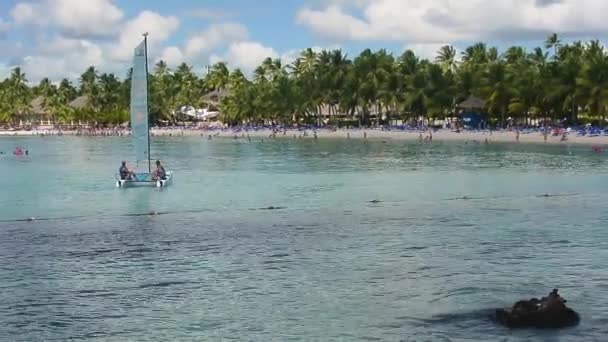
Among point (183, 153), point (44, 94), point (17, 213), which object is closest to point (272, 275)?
point (17, 213)

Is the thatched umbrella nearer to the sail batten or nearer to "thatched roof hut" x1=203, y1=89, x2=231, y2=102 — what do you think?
"thatched roof hut" x1=203, y1=89, x2=231, y2=102

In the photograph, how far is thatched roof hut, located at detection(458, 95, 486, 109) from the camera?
115125 millimetres

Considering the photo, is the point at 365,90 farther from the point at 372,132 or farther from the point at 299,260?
the point at 299,260

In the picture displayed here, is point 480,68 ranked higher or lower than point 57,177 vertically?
higher

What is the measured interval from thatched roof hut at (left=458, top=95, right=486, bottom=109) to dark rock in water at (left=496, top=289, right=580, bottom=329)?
330ft

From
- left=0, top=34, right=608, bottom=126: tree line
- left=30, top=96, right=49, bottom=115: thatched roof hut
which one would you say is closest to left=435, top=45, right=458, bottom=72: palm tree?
left=0, top=34, right=608, bottom=126: tree line

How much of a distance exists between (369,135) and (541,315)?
107110 millimetres

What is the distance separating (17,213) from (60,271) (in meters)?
14.7

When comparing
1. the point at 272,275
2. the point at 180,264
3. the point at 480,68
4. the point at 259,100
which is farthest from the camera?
the point at 259,100

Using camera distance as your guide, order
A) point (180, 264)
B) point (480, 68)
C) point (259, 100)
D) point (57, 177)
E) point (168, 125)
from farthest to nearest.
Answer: point (168, 125)
point (259, 100)
point (480, 68)
point (57, 177)
point (180, 264)

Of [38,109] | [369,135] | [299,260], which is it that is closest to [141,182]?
[299,260]

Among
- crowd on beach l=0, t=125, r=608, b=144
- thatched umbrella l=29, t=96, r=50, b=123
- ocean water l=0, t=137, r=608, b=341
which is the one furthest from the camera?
thatched umbrella l=29, t=96, r=50, b=123

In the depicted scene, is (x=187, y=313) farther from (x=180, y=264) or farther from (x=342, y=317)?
(x=180, y=264)

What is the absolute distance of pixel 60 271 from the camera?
72.4ft
